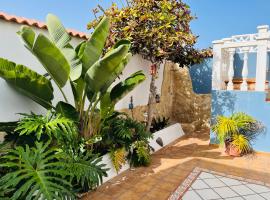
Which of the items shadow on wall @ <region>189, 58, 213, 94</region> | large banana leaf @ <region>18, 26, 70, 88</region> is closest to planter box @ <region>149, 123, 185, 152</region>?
shadow on wall @ <region>189, 58, 213, 94</region>

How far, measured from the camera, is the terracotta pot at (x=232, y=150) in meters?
6.14

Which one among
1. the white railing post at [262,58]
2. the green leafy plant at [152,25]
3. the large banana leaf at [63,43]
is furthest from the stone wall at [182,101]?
the large banana leaf at [63,43]

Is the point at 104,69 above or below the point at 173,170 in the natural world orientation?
above

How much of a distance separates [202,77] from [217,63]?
2.42 metres

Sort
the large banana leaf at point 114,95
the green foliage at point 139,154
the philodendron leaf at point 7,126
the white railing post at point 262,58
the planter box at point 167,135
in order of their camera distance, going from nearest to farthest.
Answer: the philodendron leaf at point 7,126 < the large banana leaf at point 114,95 < the green foliage at point 139,154 < the white railing post at point 262,58 < the planter box at point 167,135

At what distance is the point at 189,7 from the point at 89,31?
2.70 meters

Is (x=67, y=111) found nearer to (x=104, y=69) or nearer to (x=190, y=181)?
(x=104, y=69)

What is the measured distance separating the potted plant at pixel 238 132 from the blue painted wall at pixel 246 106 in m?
0.18

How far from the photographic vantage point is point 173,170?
17.1ft

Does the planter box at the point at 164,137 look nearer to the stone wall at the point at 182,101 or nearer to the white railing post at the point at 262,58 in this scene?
the stone wall at the point at 182,101

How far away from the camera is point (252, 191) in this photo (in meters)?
4.24

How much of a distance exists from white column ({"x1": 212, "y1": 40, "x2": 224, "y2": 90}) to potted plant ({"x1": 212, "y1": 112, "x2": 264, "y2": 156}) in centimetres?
116

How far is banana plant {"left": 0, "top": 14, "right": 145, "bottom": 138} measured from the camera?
11.6ft

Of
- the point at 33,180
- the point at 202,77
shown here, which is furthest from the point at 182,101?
the point at 33,180
